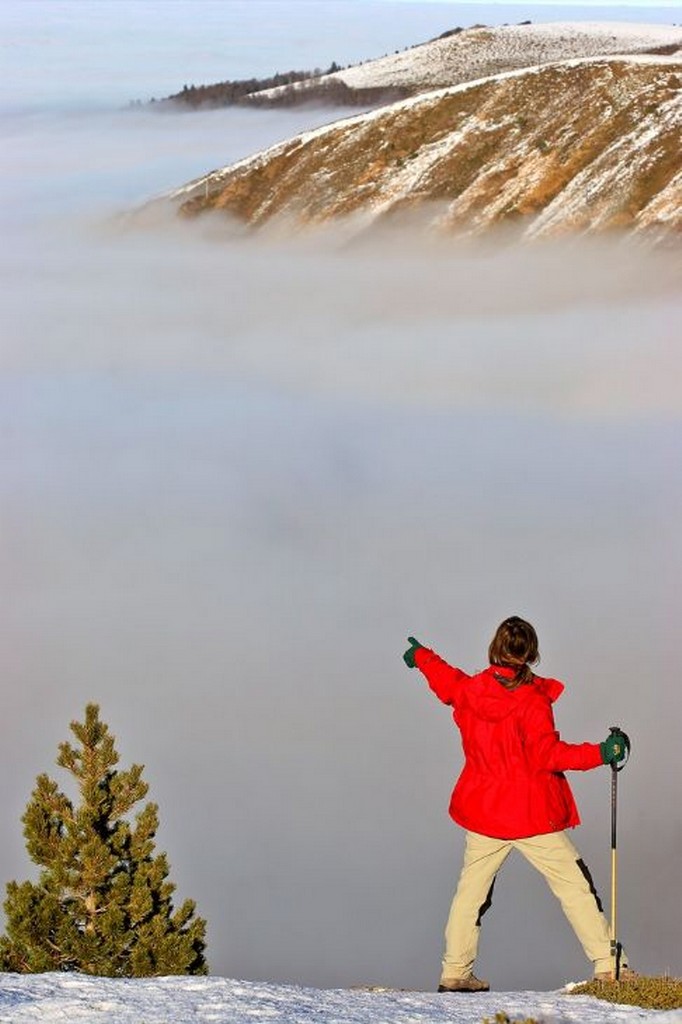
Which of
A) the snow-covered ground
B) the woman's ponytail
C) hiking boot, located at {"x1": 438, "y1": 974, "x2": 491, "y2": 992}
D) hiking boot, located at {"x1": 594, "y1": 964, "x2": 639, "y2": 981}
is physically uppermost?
the woman's ponytail

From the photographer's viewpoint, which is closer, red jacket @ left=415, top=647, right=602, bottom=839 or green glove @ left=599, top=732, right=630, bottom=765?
green glove @ left=599, top=732, right=630, bottom=765

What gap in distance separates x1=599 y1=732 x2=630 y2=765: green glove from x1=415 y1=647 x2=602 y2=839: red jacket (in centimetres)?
6

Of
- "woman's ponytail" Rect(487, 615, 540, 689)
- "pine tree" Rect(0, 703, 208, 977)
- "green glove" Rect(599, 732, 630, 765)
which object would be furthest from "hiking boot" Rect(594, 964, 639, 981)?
"pine tree" Rect(0, 703, 208, 977)

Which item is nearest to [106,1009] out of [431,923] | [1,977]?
[1,977]

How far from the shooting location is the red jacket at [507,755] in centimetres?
1291

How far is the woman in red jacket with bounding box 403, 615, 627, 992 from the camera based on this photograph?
12.8 meters

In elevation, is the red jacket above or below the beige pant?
above

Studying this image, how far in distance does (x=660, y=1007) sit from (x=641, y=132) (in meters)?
181

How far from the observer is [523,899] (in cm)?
18325

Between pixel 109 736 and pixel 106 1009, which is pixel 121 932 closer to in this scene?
pixel 109 736

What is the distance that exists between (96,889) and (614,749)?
5.74 m

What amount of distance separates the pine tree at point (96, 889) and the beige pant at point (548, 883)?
300cm

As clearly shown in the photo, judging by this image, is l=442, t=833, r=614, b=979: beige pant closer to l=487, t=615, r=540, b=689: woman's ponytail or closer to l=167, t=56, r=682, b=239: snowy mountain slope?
l=487, t=615, r=540, b=689: woman's ponytail

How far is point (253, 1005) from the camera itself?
40.4ft
